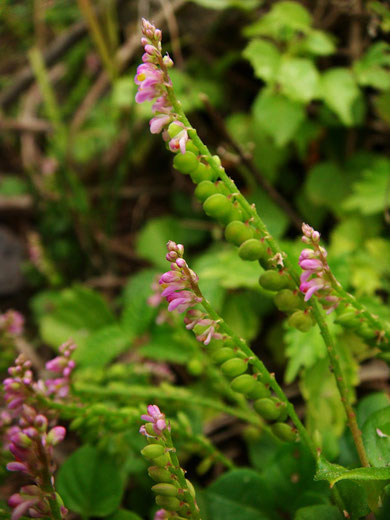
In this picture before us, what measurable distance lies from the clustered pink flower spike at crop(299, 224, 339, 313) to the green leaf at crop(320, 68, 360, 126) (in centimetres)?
86

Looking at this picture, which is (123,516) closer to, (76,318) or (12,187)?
(76,318)

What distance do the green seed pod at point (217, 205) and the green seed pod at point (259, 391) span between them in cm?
24

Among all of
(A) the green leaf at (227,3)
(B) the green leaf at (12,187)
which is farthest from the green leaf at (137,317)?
(B) the green leaf at (12,187)

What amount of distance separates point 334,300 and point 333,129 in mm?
1170

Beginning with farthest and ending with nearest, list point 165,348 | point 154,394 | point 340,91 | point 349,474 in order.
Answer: point 340,91, point 165,348, point 154,394, point 349,474

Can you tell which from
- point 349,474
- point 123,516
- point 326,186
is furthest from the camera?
point 326,186

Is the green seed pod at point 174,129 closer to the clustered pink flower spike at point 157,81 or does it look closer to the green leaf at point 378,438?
the clustered pink flower spike at point 157,81

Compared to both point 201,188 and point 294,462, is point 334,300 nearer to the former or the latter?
point 201,188

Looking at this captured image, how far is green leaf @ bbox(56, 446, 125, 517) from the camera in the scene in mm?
845

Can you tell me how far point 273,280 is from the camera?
0.62 m

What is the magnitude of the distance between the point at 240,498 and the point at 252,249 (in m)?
0.49

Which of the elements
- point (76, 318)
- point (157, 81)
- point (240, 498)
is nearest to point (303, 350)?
point (240, 498)

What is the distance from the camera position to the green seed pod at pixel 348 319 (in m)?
0.67

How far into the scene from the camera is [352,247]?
1.42m
